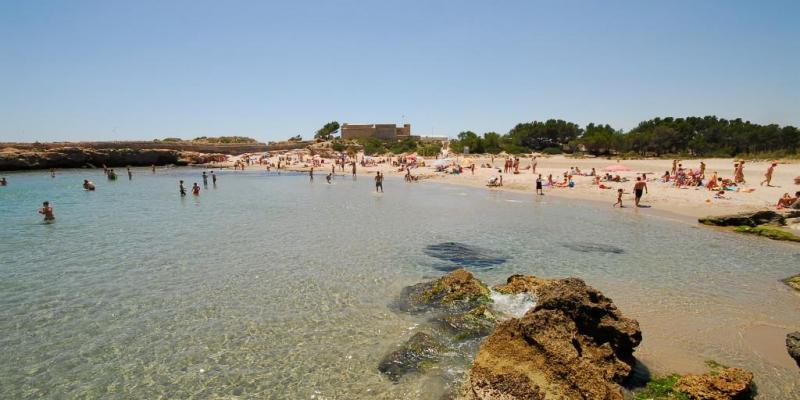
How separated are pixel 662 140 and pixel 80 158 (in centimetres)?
8683

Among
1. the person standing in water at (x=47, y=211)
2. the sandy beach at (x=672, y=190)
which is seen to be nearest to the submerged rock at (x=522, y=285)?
the sandy beach at (x=672, y=190)

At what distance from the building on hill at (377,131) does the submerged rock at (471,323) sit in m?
83.3

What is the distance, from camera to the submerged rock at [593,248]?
44.5ft

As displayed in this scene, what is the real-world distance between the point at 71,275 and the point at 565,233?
15979 mm

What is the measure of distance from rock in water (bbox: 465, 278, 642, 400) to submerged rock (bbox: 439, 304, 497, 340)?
181 centimetres

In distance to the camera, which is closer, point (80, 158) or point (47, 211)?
point (47, 211)

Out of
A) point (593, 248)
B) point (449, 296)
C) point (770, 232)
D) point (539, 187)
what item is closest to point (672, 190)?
point (539, 187)

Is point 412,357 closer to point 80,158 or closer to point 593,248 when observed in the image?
point 593,248

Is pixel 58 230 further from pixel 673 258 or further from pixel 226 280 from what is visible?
pixel 673 258

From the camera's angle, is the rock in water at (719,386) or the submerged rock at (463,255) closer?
the rock in water at (719,386)

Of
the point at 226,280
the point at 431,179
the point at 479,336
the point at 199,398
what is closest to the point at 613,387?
the point at 479,336

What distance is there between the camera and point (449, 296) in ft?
28.7

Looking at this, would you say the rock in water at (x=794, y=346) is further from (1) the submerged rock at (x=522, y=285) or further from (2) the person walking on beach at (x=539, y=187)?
(2) the person walking on beach at (x=539, y=187)

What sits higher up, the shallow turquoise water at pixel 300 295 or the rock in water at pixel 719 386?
the rock in water at pixel 719 386
